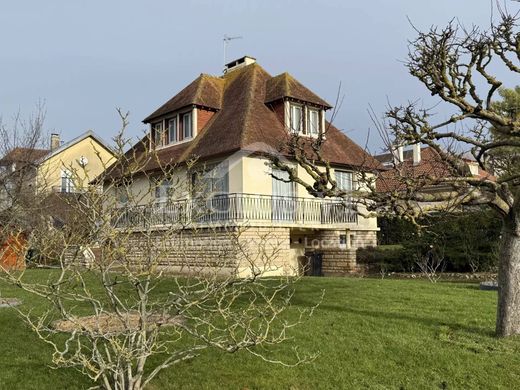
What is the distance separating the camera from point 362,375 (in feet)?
20.8

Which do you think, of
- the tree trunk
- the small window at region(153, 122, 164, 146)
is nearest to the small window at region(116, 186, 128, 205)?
the small window at region(153, 122, 164, 146)

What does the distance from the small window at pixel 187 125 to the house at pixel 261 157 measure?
0.02 m

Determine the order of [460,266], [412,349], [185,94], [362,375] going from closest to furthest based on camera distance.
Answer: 1. [362,375]
2. [412,349]
3. [460,266]
4. [185,94]

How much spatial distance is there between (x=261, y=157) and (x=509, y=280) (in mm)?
14161

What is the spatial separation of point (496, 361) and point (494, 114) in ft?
10.4

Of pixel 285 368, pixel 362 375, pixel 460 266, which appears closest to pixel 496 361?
pixel 362 375

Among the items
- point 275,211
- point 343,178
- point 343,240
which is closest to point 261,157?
point 275,211

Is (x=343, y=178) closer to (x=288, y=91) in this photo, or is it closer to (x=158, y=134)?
(x=288, y=91)

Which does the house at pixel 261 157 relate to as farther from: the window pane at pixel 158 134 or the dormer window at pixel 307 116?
the window pane at pixel 158 134

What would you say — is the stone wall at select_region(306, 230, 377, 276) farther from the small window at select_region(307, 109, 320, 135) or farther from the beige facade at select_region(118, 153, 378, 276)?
the small window at select_region(307, 109, 320, 135)

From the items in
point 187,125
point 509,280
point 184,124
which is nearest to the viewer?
point 509,280

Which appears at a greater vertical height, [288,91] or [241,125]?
[288,91]

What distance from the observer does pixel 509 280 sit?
24.9 feet

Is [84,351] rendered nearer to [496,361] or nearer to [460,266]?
[496,361]
